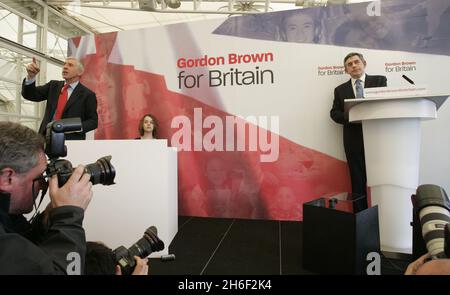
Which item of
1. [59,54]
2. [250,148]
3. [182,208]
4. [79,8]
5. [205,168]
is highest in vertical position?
[79,8]

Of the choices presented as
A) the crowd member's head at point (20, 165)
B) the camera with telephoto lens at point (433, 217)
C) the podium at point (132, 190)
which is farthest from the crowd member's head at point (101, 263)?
the podium at point (132, 190)

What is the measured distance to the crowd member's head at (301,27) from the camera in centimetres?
313

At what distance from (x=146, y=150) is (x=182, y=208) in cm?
150

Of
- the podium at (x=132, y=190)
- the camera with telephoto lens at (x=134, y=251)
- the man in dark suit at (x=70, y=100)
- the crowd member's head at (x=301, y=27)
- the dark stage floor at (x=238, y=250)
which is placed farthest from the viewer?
the crowd member's head at (x=301, y=27)

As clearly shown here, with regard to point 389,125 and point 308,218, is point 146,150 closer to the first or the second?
point 308,218

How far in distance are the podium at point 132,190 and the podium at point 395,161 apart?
1.36 metres

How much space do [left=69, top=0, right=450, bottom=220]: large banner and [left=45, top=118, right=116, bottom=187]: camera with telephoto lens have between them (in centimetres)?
235

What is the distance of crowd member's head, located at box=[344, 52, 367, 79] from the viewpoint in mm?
2732

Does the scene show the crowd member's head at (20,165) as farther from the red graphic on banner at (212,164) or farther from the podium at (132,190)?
the red graphic on banner at (212,164)

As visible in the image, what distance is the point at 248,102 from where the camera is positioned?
10.9 ft

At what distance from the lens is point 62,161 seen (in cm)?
94
